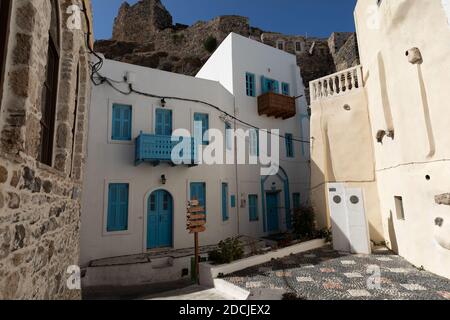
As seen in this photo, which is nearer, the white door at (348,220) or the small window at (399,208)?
the small window at (399,208)

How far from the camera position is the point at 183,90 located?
10273 millimetres

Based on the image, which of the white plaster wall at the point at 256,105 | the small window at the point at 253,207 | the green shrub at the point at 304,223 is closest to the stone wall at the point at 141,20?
the white plaster wall at the point at 256,105

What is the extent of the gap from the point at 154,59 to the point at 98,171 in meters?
17.3

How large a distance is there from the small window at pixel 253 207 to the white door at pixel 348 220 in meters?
4.01

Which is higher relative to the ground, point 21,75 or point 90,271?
point 21,75

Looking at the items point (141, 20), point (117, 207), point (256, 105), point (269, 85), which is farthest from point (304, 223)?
point (141, 20)

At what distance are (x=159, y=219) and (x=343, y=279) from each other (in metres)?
6.12

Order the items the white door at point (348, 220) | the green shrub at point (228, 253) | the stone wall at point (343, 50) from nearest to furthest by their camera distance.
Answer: the green shrub at point (228, 253) < the white door at point (348, 220) < the stone wall at point (343, 50)

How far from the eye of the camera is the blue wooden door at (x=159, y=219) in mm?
8906

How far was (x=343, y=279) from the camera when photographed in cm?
554

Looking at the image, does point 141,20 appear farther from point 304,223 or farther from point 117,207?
point 304,223

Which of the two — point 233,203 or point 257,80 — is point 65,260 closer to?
point 233,203

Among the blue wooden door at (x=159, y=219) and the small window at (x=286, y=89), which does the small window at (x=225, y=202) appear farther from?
the small window at (x=286, y=89)

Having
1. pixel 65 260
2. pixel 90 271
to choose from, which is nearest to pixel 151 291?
pixel 90 271
